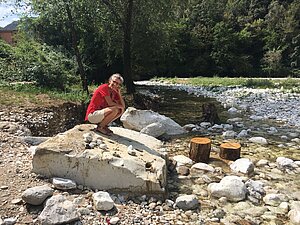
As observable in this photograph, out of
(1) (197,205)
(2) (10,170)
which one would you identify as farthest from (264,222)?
(2) (10,170)

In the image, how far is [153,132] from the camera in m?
9.42

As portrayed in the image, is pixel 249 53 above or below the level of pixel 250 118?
above

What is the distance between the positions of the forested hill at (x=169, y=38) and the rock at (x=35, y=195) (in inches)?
435

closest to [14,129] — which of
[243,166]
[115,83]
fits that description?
[115,83]

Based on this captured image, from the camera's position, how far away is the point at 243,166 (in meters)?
6.60

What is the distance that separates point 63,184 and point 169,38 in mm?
21715

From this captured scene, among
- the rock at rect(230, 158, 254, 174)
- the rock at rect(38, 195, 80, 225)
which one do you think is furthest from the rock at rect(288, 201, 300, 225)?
the rock at rect(38, 195, 80, 225)

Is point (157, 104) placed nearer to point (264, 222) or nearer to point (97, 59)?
point (264, 222)

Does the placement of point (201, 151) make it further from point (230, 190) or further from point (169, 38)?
point (169, 38)

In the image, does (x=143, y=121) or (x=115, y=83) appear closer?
(x=115, y=83)

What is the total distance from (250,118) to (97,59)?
18.6m

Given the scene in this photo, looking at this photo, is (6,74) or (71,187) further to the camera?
(6,74)

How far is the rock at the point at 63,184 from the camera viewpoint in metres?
4.92

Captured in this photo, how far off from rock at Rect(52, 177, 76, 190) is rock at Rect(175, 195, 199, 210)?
175cm
